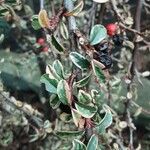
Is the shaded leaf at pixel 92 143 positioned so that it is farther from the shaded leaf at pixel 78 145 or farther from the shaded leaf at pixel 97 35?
the shaded leaf at pixel 97 35

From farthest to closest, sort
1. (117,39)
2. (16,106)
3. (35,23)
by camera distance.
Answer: (16,106) → (117,39) → (35,23)

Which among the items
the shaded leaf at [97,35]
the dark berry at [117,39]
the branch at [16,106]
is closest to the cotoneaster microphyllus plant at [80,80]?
the shaded leaf at [97,35]

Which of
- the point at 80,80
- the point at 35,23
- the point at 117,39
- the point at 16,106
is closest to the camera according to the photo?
the point at 80,80

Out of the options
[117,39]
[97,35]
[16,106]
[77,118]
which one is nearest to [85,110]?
[77,118]

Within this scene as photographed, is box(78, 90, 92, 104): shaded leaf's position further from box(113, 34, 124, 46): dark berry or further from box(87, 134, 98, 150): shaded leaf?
box(113, 34, 124, 46): dark berry

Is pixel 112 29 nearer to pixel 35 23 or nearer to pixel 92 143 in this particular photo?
pixel 35 23

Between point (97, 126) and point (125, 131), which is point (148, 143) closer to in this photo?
point (125, 131)
